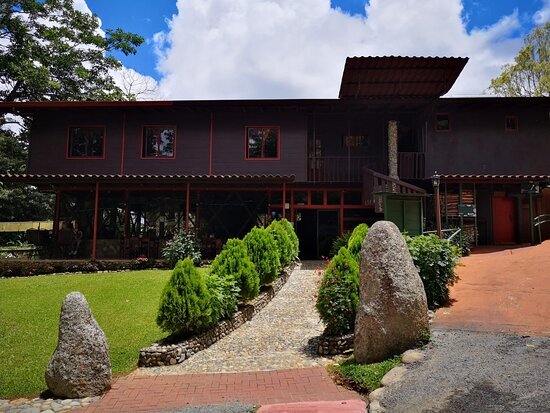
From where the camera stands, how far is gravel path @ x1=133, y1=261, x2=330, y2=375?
636 centimetres

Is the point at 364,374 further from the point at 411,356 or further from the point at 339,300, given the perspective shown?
the point at 339,300

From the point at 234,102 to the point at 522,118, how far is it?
515 inches

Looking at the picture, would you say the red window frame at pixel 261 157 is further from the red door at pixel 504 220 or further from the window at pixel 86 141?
the red door at pixel 504 220

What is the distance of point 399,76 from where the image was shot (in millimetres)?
15344

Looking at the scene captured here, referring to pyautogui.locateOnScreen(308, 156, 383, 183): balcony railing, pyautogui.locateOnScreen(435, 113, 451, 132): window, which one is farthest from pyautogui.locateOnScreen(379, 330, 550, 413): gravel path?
pyautogui.locateOnScreen(435, 113, 451, 132): window

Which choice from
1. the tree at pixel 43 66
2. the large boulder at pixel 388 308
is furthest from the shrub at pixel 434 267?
the tree at pixel 43 66

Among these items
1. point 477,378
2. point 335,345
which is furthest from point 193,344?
point 477,378

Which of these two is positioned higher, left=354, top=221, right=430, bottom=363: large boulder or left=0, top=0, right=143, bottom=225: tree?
left=0, top=0, right=143, bottom=225: tree


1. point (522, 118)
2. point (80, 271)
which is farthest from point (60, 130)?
point (522, 118)

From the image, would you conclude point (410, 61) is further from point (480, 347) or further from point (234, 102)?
point (480, 347)

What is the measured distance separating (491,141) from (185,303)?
16.2 m

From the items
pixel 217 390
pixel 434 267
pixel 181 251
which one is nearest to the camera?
pixel 217 390

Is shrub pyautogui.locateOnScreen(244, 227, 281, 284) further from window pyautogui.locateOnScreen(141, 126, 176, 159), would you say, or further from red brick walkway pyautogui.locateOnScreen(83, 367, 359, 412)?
window pyautogui.locateOnScreen(141, 126, 176, 159)

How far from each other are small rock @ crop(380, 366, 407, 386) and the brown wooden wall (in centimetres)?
1407
